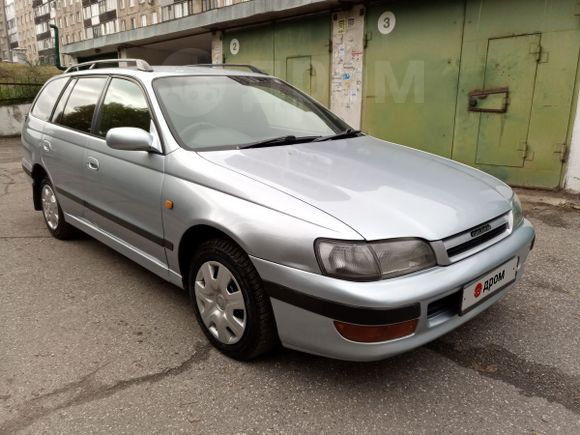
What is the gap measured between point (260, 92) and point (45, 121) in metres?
2.18

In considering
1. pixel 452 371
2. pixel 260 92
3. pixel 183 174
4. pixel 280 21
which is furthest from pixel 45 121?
pixel 280 21

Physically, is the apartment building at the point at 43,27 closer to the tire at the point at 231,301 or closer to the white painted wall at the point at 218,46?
the white painted wall at the point at 218,46

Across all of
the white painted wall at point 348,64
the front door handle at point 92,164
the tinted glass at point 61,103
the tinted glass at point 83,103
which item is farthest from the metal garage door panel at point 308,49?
the front door handle at point 92,164

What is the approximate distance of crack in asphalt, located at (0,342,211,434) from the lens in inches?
79.4

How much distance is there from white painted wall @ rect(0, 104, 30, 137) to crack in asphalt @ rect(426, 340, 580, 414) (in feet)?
53.7

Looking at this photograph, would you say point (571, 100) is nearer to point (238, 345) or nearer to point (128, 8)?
point (238, 345)

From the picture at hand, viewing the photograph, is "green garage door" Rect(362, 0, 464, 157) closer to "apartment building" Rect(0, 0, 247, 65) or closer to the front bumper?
the front bumper

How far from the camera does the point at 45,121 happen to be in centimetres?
422

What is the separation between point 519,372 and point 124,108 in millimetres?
2903

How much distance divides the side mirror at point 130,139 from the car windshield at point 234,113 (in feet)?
0.57

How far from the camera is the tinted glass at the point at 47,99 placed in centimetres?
424

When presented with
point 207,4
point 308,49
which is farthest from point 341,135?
point 207,4

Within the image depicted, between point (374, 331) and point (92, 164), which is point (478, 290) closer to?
point (374, 331)

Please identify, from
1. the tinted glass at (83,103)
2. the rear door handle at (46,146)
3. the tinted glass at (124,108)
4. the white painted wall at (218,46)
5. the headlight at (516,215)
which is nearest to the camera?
the headlight at (516,215)
